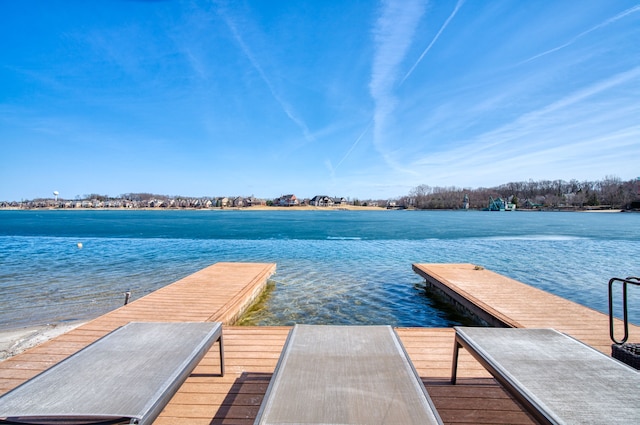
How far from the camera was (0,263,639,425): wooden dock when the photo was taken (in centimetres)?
274

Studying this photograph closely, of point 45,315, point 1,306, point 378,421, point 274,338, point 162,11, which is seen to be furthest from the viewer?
point 162,11

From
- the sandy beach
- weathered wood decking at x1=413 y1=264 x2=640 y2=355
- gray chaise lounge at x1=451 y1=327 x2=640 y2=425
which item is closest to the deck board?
gray chaise lounge at x1=451 y1=327 x2=640 y2=425

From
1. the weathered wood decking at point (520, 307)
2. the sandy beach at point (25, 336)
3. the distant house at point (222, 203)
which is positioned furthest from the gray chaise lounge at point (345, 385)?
the distant house at point (222, 203)

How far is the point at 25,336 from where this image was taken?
6273mm

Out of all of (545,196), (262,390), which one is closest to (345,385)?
(262,390)

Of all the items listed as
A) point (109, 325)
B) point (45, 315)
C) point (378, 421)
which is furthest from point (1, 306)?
point (378, 421)

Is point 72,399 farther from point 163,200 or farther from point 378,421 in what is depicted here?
point 163,200

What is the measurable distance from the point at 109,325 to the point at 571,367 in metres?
5.92

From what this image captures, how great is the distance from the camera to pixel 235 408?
2.77 m

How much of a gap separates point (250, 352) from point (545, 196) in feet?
517

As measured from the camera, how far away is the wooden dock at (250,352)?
2.74 metres

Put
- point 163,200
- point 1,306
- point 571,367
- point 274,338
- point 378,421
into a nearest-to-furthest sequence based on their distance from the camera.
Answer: point 378,421
point 571,367
point 274,338
point 1,306
point 163,200

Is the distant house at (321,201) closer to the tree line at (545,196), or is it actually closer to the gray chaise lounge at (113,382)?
the tree line at (545,196)

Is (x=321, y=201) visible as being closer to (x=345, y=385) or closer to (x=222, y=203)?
(x=222, y=203)
